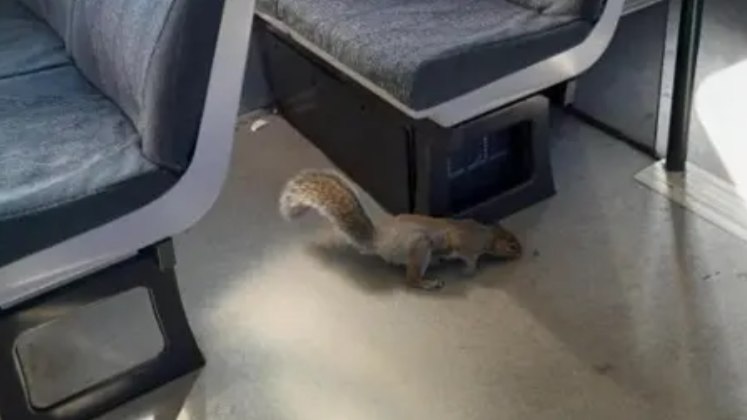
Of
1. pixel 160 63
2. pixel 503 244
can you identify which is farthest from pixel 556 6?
pixel 160 63

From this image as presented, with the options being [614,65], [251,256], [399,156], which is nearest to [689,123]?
[614,65]

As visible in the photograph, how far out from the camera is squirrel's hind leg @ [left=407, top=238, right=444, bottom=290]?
80.1 inches

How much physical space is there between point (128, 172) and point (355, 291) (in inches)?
24.5

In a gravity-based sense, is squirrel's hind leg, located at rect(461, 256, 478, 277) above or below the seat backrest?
below

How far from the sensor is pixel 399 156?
85.8 inches

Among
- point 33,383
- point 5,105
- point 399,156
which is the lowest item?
point 33,383

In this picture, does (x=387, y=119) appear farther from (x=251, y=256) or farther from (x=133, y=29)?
(x=133, y=29)

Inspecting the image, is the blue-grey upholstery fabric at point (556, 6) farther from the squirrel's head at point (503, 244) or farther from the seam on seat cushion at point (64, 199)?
the seam on seat cushion at point (64, 199)

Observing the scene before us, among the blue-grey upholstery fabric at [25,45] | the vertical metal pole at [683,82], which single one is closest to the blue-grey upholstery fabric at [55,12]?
the blue-grey upholstery fabric at [25,45]

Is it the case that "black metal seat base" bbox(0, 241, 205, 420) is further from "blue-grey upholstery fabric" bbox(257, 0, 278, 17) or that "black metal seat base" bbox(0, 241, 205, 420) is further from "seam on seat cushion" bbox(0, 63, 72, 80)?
"blue-grey upholstery fabric" bbox(257, 0, 278, 17)

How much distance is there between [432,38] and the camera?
1993 mm

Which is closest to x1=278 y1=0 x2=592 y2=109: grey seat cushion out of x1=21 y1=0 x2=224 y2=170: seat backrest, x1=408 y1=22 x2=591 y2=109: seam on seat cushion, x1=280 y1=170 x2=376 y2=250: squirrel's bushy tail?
x1=408 y1=22 x2=591 y2=109: seam on seat cushion

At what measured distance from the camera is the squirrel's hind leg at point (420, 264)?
2035mm

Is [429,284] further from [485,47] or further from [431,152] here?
[485,47]
